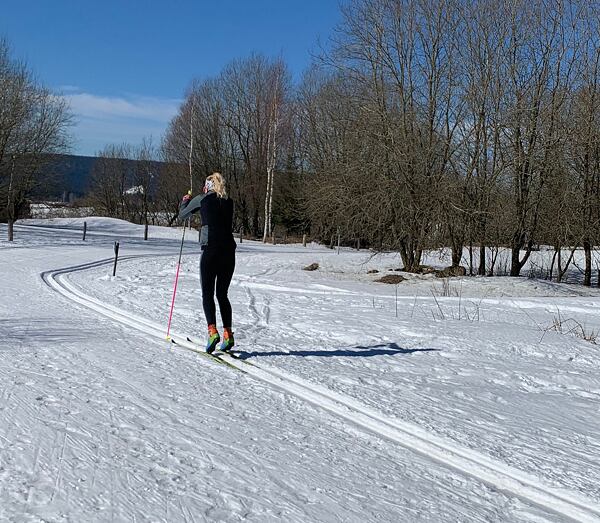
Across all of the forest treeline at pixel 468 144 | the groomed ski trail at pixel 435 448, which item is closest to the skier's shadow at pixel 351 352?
the groomed ski trail at pixel 435 448

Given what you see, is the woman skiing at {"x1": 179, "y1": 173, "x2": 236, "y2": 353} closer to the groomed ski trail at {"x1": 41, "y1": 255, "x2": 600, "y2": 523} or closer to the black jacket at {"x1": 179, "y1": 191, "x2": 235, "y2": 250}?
the black jacket at {"x1": 179, "y1": 191, "x2": 235, "y2": 250}

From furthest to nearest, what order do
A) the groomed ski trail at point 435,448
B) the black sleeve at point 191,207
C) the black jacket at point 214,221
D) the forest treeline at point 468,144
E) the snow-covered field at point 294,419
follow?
the forest treeline at point 468,144 → the black sleeve at point 191,207 → the black jacket at point 214,221 → the groomed ski trail at point 435,448 → the snow-covered field at point 294,419

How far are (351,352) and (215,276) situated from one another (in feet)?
6.64

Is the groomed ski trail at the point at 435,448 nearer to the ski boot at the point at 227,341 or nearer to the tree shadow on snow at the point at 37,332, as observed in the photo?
the ski boot at the point at 227,341

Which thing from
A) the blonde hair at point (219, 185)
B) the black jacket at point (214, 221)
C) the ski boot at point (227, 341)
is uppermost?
the blonde hair at point (219, 185)

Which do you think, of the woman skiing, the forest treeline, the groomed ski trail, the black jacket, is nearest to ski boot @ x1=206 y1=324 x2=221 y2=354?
the woman skiing

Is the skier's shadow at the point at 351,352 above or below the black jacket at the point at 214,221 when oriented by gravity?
below

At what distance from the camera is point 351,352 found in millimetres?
7844

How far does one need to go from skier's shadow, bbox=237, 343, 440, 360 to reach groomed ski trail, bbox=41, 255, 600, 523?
17.9 inches

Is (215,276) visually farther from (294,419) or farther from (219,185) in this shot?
(294,419)

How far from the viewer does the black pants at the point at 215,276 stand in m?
7.00

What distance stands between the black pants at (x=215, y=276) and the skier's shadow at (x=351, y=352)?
20.4 inches

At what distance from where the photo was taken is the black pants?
276 inches

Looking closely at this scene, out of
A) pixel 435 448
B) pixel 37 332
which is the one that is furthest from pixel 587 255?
pixel 435 448
